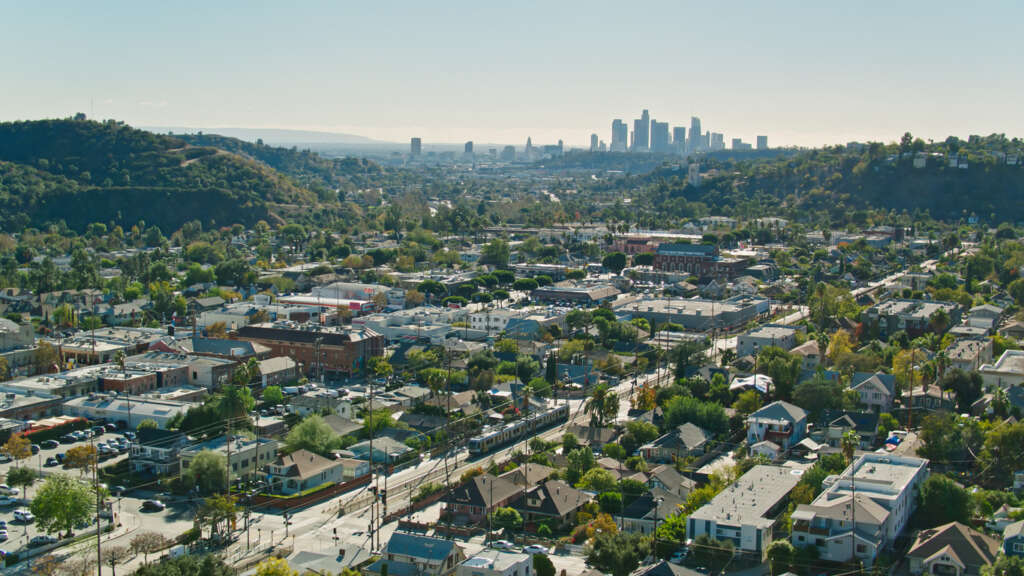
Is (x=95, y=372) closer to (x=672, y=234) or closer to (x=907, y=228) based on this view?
(x=672, y=234)

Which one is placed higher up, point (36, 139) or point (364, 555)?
point (36, 139)

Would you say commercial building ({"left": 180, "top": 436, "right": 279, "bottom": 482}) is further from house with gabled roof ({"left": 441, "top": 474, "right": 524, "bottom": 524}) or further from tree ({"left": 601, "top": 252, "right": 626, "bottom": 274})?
tree ({"left": 601, "top": 252, "right": 626, "bottom": 274})

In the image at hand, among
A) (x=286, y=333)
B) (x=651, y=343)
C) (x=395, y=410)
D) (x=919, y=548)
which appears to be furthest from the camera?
(x=651, y=343)

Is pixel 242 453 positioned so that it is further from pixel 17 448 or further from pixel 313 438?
pixel 17 448

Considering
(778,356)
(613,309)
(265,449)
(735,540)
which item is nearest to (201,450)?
(265,449)

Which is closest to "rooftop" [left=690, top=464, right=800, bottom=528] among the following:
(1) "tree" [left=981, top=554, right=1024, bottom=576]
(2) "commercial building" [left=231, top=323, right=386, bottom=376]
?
(1) "tree" [left=981, top=554, right=1024, bottom=576]

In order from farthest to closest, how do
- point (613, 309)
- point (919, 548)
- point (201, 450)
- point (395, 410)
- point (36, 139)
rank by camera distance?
point (36, 139)
point (613, 309)
point (395, 410)
point (201, 450)
point (919, 548)

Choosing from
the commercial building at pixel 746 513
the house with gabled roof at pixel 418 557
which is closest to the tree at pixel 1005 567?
the commercial building at pixel 746 513

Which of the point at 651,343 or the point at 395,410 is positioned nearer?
the point at 395,410
